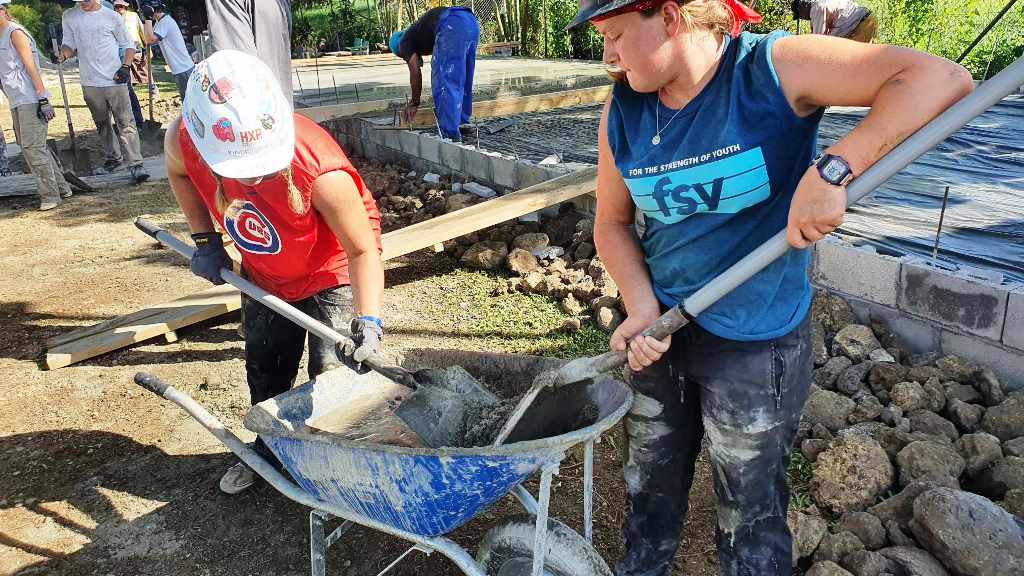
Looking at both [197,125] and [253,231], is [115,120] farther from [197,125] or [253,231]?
[197,125]

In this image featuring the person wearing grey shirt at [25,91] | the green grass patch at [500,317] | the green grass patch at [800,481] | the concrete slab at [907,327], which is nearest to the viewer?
the green grass patch at [800,481]

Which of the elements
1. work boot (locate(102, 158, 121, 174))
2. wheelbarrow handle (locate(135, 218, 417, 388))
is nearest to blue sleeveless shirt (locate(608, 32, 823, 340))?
wheelbarrow handle (locate(135, 218, 417, 388))

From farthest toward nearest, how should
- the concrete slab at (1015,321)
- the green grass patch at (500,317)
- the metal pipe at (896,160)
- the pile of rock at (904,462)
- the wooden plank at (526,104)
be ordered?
the wooden plank at (526,104) < the green grass patch at (500,317) < the concrete slab at (1015,321) < the pile of rock at (904,462) < the metal pipe at (896,160)

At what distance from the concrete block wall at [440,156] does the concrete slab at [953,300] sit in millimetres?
2219

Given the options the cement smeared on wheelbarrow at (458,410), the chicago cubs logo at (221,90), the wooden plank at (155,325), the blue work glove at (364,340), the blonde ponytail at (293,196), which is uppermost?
the chicago cubs logo at (221,90)

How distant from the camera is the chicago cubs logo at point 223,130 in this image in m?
1.97

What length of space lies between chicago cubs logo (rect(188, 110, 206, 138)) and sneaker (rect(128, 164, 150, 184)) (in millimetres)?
6533

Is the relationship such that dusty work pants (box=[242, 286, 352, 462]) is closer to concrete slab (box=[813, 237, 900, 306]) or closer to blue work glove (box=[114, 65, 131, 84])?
concrete slab (box=[813, 237, 900, 306])

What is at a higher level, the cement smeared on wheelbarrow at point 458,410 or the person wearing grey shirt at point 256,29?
the person wearing grey shirt at point 256,29

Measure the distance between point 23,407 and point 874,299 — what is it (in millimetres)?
4199

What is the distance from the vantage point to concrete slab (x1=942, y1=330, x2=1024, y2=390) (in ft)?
9.43

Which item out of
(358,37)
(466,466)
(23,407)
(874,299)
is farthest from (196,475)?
(358,37)

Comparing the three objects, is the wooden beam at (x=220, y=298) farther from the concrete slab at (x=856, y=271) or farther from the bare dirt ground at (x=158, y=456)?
the concrete slab at (x=856, y=271)

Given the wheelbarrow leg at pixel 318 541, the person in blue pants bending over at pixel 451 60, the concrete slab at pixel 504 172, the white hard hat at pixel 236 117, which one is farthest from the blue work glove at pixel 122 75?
the wheelbarrow leg at pixel 318 541
